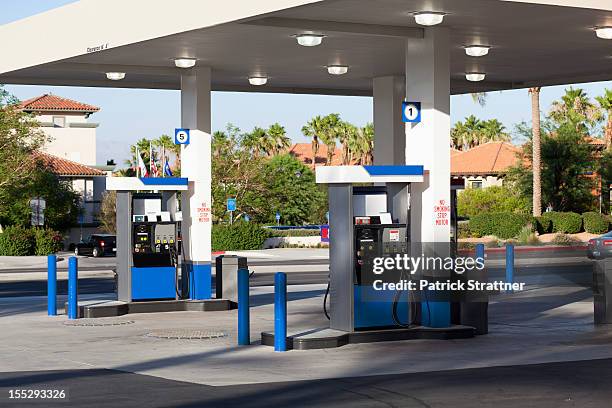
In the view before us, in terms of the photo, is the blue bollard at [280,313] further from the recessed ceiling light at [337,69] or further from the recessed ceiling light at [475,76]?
the recessed ceiling light at [475,76]

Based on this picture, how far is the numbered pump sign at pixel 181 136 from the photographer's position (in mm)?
23891

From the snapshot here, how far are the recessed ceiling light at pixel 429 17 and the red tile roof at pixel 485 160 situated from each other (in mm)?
73232

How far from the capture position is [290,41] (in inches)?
814

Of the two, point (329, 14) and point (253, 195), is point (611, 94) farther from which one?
point (329, 14)

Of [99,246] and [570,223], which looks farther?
[570,223]

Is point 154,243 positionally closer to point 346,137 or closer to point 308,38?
point 308,38

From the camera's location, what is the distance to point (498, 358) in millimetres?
16219

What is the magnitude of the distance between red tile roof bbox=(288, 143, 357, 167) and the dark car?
69927 millimetres

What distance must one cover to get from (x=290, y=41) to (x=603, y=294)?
689 cm

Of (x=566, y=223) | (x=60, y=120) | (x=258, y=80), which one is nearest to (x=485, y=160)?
(x=60, y=120)

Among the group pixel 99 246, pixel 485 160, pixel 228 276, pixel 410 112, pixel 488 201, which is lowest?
pixel 228 276

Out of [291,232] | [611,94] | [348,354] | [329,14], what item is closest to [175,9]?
[329,14]

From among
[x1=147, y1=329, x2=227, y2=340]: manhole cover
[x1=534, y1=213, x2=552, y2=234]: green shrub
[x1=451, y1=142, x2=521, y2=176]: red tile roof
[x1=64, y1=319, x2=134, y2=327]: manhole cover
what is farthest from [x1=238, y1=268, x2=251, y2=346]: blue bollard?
[x1=451, y1=142, x2=521, y2=176]: red tile roof

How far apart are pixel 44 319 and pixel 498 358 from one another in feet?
31.3
